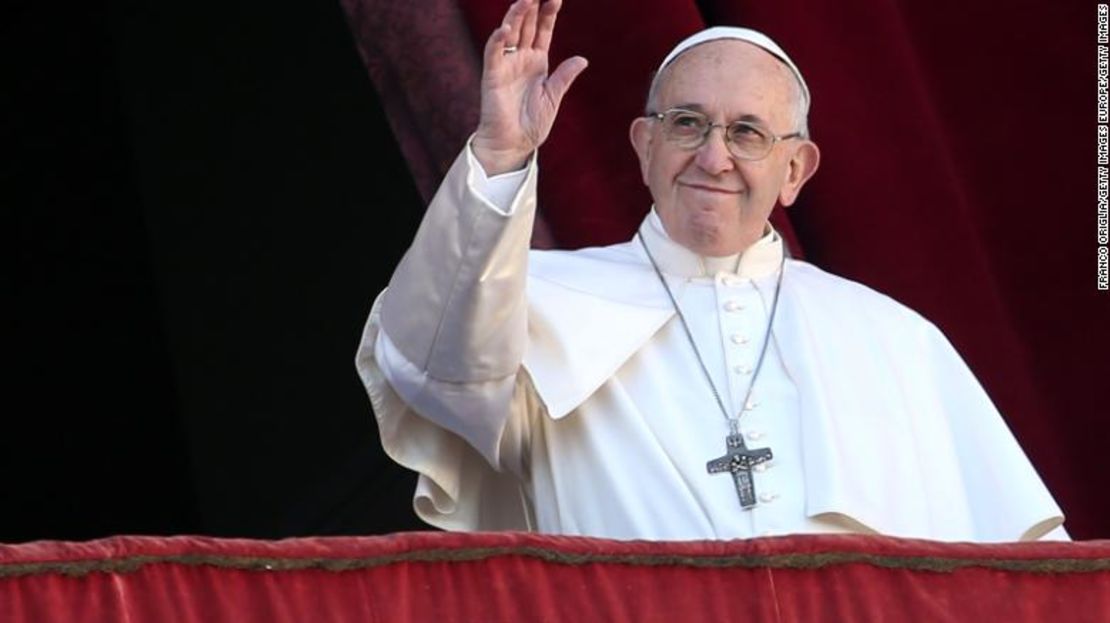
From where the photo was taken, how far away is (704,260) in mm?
5012

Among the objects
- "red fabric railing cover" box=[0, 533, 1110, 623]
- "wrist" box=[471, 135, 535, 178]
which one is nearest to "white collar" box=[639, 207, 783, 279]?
"wrist" box=[471, 135, 535, 178]

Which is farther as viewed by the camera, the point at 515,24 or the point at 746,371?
the point at 746,371

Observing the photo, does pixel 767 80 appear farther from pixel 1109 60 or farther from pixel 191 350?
pixel 191 350

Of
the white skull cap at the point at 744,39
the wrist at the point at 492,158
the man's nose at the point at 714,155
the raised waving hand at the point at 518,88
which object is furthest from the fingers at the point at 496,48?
the white skull cap at the point at 744,39

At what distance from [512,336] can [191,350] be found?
2.13 metres

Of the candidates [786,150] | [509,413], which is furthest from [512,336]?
[786,150]

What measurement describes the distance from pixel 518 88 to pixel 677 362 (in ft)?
1.98

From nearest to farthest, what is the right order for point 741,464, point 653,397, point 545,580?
point 545,580 → point 741,464 → point 653,397

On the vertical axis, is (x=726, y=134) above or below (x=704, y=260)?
above

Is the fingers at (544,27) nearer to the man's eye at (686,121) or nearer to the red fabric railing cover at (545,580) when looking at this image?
the man's eye at (686,121)

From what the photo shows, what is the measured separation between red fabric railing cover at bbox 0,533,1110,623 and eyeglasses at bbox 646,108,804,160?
0.92m

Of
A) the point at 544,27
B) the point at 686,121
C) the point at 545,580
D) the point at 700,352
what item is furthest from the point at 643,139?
the point at 545,580

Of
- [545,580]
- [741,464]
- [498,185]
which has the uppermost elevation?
[498,185]

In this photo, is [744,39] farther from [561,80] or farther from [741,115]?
[561,80]
